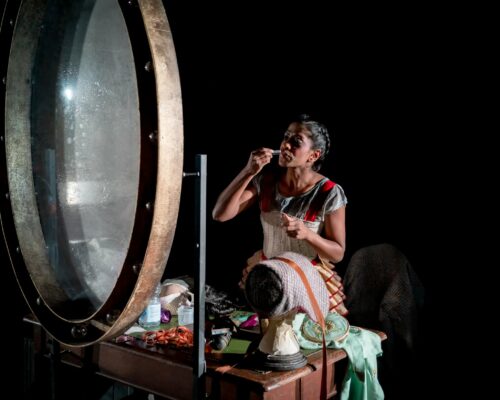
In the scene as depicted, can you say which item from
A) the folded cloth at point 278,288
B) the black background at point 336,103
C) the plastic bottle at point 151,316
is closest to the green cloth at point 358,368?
the folded cloth at point 278,288

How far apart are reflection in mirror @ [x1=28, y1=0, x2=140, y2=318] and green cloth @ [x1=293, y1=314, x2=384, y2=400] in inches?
33.4

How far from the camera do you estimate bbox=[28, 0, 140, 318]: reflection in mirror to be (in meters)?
1.09

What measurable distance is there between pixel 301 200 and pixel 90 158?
50.5 inches

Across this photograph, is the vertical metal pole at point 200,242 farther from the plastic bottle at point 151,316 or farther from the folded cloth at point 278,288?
the plastic bottle at point 151,316

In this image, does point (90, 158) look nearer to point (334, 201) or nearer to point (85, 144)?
point (85, 144)

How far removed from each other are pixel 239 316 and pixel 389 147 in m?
0.98

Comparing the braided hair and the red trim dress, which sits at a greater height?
the braided hair

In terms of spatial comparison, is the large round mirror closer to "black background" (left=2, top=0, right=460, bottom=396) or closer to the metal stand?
the metal stand

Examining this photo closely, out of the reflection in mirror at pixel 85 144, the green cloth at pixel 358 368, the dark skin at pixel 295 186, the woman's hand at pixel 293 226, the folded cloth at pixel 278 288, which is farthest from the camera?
the dark skin at pixel 295 186

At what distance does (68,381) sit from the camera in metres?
2.39

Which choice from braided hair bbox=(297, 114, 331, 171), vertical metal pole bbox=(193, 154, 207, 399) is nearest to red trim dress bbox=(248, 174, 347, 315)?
braided hair bbox=(297, 114, 331, 171)

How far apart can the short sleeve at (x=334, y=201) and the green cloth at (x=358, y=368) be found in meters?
0.59

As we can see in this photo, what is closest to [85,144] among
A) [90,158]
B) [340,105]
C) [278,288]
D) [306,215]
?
[90,158]

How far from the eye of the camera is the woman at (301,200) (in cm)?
221
